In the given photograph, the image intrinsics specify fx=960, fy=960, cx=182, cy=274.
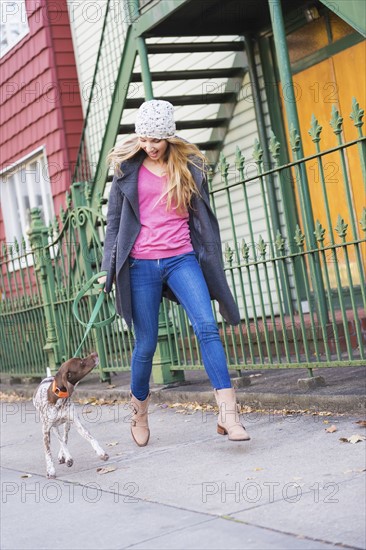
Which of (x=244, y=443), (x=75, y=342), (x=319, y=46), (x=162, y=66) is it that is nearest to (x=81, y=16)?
(x=162, y=66)

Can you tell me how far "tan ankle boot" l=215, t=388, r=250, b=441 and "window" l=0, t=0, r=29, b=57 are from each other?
37.4 feet

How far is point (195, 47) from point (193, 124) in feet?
3.55

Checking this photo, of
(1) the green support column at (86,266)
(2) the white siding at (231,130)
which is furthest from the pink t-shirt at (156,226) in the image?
(2) the white siding at (231,130)

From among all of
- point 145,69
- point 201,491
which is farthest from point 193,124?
point 201,491

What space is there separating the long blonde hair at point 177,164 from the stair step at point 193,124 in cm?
592

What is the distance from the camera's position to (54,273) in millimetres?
10297

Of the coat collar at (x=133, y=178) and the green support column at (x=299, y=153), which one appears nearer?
the coat collar at (x=133, y=178)

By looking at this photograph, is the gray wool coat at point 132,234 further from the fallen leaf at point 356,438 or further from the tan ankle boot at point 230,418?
the fallen leaf at point 356,438

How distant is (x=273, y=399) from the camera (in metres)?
6.84

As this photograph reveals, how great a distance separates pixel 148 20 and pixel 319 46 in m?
1.85

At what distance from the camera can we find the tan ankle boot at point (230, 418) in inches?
213

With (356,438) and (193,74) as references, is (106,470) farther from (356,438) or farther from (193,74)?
(193,74)

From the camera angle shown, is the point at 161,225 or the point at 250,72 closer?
the point at 161,225

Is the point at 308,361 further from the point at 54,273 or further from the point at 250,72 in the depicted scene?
the point at 250,72
